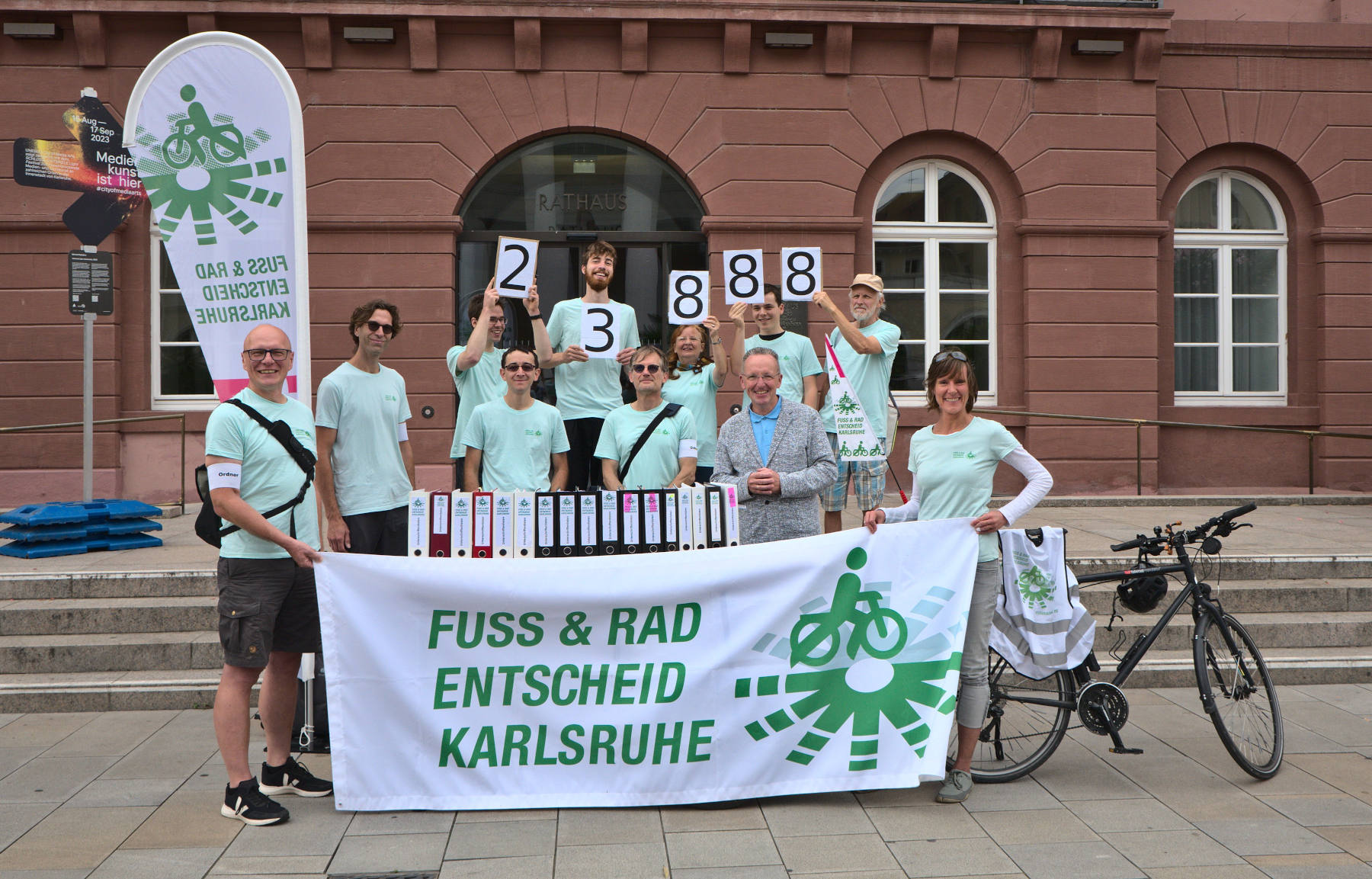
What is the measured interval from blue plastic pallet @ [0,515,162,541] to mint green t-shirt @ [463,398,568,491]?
4.37 m

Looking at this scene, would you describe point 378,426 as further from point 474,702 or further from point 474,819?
point 474,819

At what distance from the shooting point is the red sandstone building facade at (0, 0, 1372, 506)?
1201 centimetres

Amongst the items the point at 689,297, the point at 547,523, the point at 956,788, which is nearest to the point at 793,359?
the point at 689,297

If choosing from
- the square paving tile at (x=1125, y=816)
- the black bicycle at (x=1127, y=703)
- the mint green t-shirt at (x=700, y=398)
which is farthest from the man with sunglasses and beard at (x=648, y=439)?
the square paving tile at (x=1125, y=816)

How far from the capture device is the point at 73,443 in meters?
11.9

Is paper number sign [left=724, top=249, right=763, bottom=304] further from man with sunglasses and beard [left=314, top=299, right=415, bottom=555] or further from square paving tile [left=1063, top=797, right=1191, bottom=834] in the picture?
square paving tile [left=1063, top=797, right=1191, bottom=834]

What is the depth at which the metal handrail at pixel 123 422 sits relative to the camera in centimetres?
1148

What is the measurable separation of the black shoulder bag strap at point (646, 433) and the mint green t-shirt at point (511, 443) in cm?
42

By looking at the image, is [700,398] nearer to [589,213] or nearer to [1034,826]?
[1034,826]

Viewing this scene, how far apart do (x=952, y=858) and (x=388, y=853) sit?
212cm

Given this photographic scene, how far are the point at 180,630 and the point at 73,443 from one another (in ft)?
18.3

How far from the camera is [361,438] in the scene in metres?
5.75

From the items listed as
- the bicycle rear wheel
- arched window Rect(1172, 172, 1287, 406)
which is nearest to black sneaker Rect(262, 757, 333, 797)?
the bicycle rear wheel

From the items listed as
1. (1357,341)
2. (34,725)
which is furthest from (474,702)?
(1357,341)
